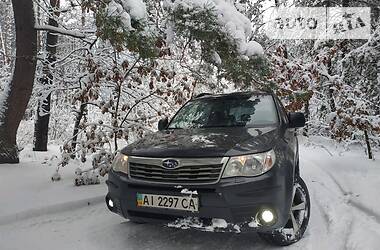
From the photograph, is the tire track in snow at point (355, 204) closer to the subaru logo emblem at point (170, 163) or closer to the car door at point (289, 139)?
the car door at point (289, 139)

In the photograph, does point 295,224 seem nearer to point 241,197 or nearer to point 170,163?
→ point 241,197

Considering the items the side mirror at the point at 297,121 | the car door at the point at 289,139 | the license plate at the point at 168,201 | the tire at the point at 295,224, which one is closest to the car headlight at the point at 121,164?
the license plate at the point at 168,201

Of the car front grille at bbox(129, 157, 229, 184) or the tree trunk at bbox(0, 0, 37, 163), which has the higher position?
the tree trunk at bbox(0, 0, 37, 163)

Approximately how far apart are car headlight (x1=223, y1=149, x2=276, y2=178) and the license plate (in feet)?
1.28

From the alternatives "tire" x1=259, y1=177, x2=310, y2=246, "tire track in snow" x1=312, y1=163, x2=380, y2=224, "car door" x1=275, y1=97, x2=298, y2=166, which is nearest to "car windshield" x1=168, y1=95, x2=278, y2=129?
"car door" x1=275, y1=97, x2=298, y2=166

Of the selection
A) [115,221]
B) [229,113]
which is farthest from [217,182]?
[115,221]

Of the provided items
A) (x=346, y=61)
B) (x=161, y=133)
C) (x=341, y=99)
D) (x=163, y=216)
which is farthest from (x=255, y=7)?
(x=163, y=216)

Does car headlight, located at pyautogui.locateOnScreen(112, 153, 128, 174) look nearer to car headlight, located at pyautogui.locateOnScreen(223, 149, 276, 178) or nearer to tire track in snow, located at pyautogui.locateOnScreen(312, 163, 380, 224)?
car headlight, located at pyautogui.locateOnScreen(223, 149, 276, 178)

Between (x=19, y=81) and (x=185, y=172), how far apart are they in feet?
15.6

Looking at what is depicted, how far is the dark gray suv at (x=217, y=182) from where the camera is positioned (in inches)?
128

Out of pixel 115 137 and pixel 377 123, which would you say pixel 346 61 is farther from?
pixel 115 137

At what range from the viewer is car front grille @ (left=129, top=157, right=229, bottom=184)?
130 inches

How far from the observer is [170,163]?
3.45 meters

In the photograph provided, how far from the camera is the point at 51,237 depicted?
4.04m
